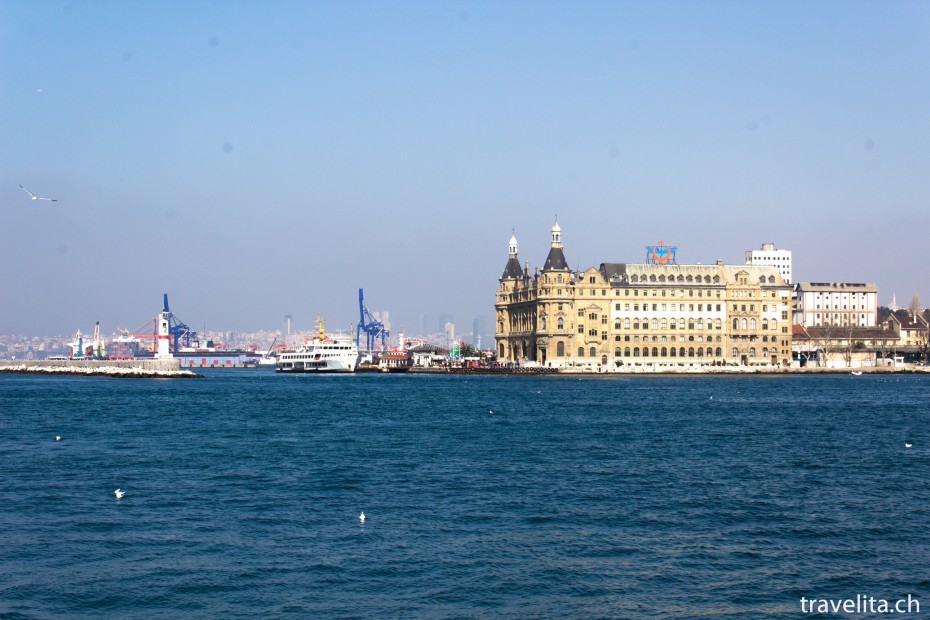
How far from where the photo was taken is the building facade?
193 metres

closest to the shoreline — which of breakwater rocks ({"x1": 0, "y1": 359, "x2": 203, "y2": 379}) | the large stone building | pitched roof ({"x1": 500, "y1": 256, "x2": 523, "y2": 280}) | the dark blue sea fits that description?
the large stone building

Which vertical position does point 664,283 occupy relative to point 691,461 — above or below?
above

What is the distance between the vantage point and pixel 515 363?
150m

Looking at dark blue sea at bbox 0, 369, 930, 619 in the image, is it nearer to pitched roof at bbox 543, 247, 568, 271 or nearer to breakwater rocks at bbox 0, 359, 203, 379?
breakwater rocks at bbox 0, 359, 203, 379

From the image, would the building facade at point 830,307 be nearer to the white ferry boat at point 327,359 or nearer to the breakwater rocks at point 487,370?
the breakwater rocks at point 487,370

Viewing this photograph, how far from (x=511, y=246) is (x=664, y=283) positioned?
111ft

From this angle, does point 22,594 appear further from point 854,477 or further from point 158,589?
point 854,477

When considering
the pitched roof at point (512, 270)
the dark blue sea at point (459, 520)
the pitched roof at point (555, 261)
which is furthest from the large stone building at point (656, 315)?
the dark blue sea at point (459, 520)

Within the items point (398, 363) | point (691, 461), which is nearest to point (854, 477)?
point (691, 461)

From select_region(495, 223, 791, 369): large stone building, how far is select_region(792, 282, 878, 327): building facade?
49.2m

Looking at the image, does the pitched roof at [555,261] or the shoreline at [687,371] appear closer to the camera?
the shoreline at [687,371]

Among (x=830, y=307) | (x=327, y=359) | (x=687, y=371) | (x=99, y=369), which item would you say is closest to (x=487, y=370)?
(x=687, y=371)

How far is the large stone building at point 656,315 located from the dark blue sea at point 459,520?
291 feet

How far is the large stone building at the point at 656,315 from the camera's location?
141 metres
